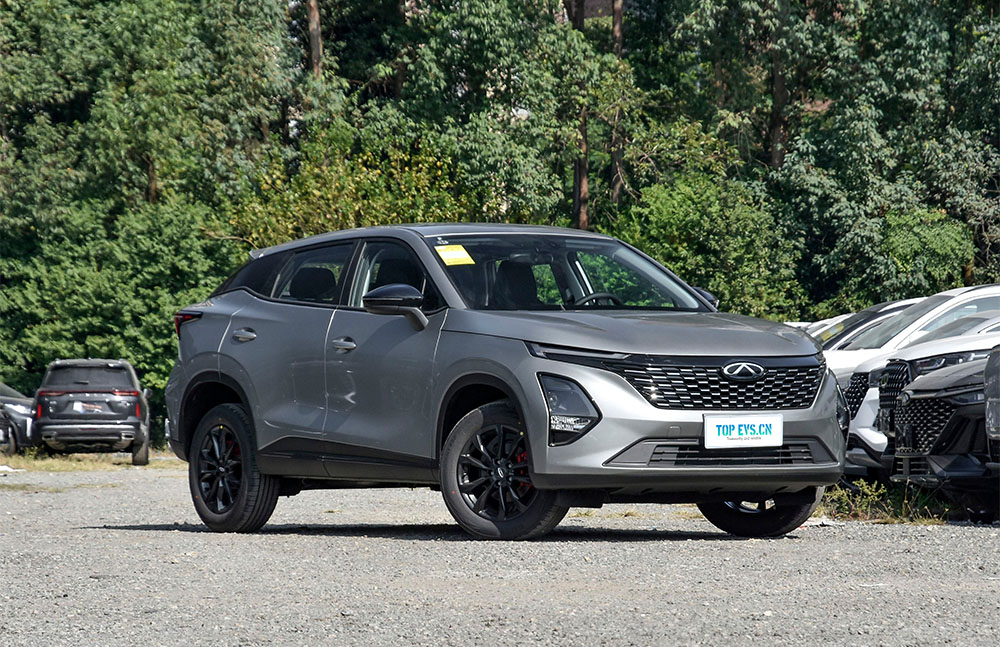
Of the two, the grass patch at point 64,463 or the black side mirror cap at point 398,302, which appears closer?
the black side mirror cap at point 398,302

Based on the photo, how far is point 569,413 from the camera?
8.90 m

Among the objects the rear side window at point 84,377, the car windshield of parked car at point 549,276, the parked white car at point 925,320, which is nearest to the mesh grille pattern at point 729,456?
the car windshield of parked car at point 549,276

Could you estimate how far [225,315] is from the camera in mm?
11164

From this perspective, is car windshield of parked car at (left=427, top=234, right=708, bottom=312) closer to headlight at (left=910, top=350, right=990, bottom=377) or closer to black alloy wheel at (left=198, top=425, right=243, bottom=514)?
black alloy wheel at (left=198, top=425, right=243, bottom=514)

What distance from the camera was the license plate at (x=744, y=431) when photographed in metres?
9.01

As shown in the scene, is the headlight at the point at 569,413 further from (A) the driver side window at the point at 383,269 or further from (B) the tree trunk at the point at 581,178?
(B) the tree trunk at the point at 581,178

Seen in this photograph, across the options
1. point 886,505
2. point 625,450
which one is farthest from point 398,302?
point 886,505

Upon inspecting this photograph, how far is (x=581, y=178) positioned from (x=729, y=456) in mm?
38834

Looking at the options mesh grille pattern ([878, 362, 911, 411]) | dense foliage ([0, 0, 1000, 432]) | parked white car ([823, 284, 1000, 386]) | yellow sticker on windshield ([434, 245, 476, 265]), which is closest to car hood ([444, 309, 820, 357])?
yellow sticker on windshield ([434, 245, 476, 265])

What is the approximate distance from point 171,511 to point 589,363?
6.33 m

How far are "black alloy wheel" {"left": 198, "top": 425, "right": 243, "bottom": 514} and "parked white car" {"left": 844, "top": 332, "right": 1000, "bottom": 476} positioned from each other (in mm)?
4543

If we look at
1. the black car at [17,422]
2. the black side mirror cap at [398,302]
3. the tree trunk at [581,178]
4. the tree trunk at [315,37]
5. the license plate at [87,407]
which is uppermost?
the tree trunk at [315,37]

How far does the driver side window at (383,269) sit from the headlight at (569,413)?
147 centimetres

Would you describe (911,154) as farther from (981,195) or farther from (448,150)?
(448,150)
